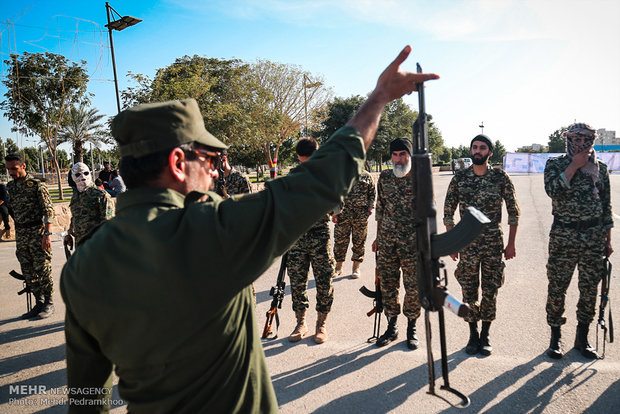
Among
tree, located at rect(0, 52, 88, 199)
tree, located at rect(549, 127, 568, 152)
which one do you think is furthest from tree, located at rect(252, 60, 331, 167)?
tree, located at rect(549, 127, 568, 152)

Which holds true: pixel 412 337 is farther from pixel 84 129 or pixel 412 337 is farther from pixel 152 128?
pixel 84 129

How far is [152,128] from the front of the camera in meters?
1.17

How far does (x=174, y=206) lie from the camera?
1.14 metres

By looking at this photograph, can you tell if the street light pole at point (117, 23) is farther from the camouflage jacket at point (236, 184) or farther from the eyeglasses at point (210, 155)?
the eyeglasses at point (210, 155)

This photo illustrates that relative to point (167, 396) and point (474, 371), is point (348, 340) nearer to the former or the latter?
point (474, 371)

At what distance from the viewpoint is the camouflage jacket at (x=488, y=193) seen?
3.90 meters

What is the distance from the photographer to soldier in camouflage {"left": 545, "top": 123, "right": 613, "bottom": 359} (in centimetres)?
352

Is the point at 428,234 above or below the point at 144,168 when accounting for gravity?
below

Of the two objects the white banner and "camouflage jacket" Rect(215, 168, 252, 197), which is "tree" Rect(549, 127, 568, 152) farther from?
"camouflage jacket" Rect(215, 168, 252, 197)

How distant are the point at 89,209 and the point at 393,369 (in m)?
4.08

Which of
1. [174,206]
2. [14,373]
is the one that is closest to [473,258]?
[174,206]

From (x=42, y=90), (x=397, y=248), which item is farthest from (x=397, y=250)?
(x=42, y=90)

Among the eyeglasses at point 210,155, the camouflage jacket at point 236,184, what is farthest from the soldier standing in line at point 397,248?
the eyeglasses at point 210,155

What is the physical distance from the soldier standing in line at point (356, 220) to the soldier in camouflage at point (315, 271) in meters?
2.08
